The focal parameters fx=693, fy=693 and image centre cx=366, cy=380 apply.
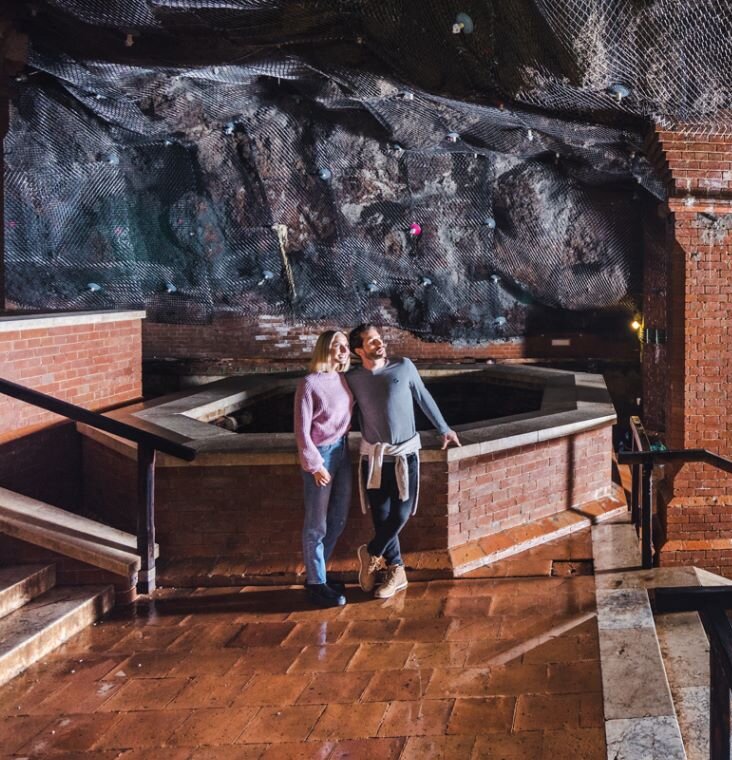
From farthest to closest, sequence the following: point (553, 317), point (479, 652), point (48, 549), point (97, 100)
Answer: point (553, 317) → point (97, 100) → point (48, 549) → point (479, 652)

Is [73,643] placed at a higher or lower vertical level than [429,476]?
lower

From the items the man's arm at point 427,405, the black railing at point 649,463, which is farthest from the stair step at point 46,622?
the black railing at point 649,463

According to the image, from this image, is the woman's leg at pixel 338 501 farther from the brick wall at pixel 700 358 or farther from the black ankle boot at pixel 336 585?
the brick wall at pixel 700 358

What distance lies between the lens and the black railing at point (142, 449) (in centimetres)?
392

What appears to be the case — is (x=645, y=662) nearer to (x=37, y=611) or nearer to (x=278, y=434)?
(x=278, y=434)

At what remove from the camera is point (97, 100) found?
27.6 ft

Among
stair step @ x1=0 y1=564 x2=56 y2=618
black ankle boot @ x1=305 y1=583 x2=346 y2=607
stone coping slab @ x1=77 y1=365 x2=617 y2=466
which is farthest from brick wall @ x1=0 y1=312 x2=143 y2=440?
black ankle boot @ x1=305 y1=583 x2=346 y2=607

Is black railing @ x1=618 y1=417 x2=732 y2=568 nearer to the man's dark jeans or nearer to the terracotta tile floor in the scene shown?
the terracotta tile floor

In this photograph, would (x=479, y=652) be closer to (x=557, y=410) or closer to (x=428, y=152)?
(x=557, y=410)

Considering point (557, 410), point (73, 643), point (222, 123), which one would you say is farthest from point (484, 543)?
point (222, 123)

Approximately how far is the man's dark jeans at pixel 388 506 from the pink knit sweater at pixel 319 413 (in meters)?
0.28

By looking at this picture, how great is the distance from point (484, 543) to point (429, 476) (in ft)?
2.07

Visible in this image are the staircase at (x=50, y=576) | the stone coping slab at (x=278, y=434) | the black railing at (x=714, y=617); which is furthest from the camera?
the stone coping slab at (x=278, y=434)

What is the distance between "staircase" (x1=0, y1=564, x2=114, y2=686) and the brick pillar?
13.6 ft
